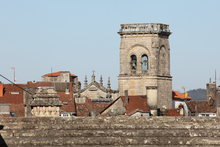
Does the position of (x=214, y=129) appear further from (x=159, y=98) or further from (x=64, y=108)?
(x=159, y=98)

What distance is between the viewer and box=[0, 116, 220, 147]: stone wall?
29484 mm

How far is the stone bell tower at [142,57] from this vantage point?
525 feet

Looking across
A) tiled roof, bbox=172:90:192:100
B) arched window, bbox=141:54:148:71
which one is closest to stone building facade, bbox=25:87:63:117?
arched window, bbox=141:54:148:71

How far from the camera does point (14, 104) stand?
111375mm

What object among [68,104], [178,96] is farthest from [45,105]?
[178,96]

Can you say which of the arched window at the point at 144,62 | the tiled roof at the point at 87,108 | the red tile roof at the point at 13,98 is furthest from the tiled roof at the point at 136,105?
the arched window at the point at 144,62

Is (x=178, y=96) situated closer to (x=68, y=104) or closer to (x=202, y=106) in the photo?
(x=202, y=106)

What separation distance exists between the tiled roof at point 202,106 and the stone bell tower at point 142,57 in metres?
36.2

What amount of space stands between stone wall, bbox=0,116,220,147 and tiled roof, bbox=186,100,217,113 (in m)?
85.3

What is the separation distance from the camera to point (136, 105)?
385 ft

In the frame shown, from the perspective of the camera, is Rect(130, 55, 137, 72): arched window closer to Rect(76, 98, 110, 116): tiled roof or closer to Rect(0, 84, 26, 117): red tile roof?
Rect(0, 84, 26, 117): red tile roof

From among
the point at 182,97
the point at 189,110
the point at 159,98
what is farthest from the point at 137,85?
the point at 189,110

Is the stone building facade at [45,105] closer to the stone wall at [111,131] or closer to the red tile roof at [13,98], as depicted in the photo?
the stone wall at [111,131]

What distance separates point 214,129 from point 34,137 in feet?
18.2
